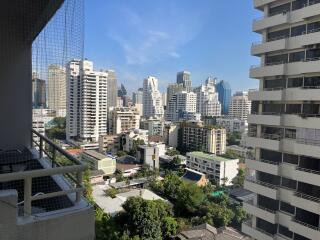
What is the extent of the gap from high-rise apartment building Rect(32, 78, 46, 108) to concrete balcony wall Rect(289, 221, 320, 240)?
2.45 meters

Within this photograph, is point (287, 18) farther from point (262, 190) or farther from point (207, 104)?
point (207, 104)

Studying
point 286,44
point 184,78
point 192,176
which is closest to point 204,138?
point 192,176

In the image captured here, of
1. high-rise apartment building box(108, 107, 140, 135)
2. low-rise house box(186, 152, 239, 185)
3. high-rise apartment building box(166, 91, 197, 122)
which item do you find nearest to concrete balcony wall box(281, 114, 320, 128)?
low-rise house box(186, 152, 239, 185)

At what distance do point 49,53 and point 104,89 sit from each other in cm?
1654

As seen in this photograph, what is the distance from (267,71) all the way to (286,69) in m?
0.22

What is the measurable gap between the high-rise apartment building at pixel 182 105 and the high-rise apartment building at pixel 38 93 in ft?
103

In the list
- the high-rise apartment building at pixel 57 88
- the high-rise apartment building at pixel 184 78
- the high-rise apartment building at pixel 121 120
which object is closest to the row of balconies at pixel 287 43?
the high-rise apartment building at pixel 57 88

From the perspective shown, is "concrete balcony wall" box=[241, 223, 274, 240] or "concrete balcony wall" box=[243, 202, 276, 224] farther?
"concrete balcony wall" box=[241, 223, 274, 240]

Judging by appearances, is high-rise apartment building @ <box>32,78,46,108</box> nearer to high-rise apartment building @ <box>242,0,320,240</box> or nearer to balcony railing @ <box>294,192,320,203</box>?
high-rise apartment building @ <box>242,0,320,240</box>

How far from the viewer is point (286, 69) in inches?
112

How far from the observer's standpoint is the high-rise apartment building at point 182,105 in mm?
33500

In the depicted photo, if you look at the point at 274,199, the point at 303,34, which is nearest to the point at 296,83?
the point at 303,34

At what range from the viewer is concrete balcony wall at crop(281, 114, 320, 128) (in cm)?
258

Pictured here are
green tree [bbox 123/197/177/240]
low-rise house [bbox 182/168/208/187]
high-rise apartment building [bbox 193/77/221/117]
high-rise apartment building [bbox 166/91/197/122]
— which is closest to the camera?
green tree [bbox 123/197/177/240]
